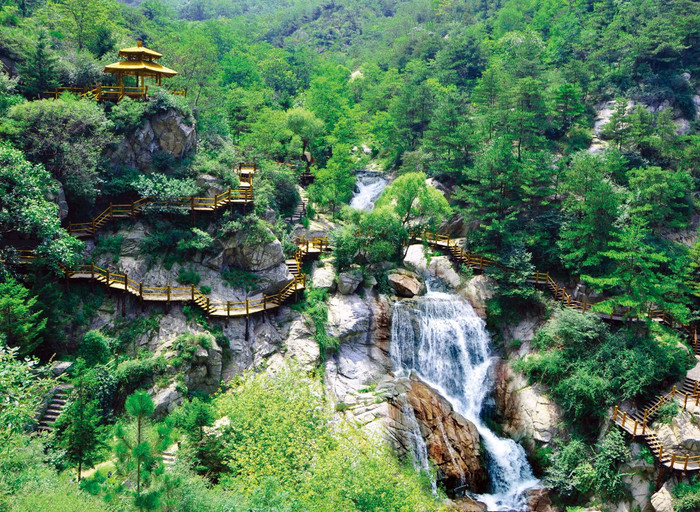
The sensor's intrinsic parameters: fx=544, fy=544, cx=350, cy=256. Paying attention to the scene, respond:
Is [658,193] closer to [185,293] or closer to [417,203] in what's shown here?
[417,203]

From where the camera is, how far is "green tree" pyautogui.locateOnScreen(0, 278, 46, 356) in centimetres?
2211

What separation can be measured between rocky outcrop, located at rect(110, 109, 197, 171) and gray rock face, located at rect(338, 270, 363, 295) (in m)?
12.3

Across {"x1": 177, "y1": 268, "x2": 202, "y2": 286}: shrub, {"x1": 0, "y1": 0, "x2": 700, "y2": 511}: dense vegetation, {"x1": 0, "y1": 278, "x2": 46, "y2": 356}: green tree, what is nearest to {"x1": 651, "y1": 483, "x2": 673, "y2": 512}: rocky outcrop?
{"x1": 0, "y1": 0, "x2": 700, "y2": 511}: dense vegetation

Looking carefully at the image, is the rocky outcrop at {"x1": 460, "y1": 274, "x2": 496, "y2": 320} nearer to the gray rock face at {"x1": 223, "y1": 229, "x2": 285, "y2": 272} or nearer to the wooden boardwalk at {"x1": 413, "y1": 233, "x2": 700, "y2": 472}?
the wooden boardwalk at {"x1": 413, "y1": 233, "x2": 700, "y2": 472}

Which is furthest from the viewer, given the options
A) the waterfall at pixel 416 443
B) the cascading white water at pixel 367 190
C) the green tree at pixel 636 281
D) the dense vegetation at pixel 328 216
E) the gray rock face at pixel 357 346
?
the cascading white water at pixel 367 190

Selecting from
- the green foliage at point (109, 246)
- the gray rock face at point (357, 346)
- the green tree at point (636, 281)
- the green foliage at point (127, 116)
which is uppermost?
the green foliage at point (127, 116)

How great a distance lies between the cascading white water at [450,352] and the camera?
98.2ft

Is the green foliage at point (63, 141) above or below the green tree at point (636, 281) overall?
above

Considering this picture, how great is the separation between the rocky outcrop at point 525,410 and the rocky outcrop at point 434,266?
691 cm

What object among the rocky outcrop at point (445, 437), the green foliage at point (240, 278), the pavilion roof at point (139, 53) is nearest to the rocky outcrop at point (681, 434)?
the rocky outcrop at point (445, 437)

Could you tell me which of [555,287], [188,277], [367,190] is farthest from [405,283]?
[367,190]

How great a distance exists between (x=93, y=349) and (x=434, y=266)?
2103 centimetres

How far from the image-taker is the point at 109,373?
79.3 ft

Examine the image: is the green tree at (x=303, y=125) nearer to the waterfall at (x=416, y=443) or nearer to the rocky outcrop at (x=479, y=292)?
the rocky outcrop at (x=479, y=292)
